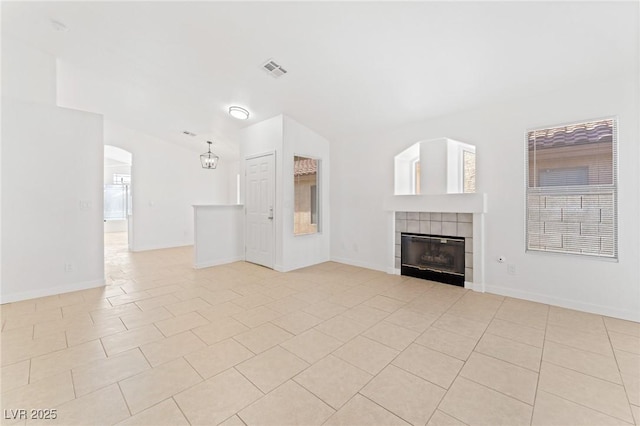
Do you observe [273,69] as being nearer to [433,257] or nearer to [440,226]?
[440,226]

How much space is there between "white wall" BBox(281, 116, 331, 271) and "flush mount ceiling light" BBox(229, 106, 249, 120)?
76cm

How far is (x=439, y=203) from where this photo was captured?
3.96 m

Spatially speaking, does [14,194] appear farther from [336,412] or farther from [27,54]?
[336,412]

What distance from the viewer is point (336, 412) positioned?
1558mm

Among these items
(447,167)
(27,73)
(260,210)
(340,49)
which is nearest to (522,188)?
(447,167)

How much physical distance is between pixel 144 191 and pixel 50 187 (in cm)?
346

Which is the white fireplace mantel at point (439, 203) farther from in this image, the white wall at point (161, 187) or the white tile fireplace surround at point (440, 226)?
the white wall at point (161, 187)

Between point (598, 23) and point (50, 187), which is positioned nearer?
point (598, 23)

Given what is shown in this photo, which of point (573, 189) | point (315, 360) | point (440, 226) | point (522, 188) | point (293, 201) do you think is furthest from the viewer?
point (293, 201)

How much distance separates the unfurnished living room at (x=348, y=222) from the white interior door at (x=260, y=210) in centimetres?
6

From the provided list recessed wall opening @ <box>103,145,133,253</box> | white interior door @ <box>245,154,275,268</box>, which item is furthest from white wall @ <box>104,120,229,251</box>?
recessed wall opening @ <box>103,145,133,253</box>

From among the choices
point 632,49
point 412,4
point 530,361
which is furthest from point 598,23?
point 530,361

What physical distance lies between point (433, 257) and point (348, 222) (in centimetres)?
171

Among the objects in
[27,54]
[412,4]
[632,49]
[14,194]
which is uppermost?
[27,54]
